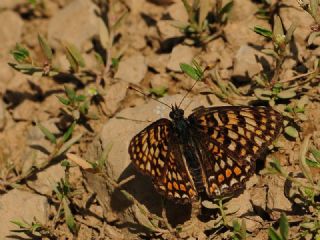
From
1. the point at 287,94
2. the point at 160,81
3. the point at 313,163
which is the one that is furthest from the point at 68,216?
the point at 287,94

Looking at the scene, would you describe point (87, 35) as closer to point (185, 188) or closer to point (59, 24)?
point (59, 24)

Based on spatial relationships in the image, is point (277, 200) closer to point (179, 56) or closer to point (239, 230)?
point (239, 230)

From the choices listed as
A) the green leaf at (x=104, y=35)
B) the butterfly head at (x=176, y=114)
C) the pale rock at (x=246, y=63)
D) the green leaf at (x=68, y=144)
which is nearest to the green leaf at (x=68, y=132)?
the green leaf at (x=68, y=144)

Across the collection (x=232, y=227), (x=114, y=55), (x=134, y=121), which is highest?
(x=114, y=55)

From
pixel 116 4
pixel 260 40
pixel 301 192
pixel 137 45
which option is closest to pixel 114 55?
pixel 137 45

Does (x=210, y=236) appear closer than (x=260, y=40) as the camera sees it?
Yes

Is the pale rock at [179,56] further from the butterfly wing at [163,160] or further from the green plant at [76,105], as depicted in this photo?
the butterfly wing at [163,160]

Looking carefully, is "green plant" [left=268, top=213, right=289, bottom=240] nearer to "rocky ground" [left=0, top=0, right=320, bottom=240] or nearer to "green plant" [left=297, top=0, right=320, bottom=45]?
"rocky ground" [left=0, top=0, right=320, bottom=240]
